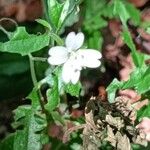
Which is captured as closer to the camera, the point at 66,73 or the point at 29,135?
A: the point at 66,73

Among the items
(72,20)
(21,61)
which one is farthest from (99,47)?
(21,61)

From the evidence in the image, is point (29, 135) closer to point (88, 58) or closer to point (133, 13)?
point (88, 58)

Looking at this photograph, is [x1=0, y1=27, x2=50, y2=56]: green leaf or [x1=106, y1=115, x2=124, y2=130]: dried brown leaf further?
[x1=106, y1=115, x2=124, y2=130]: dried brown leaf

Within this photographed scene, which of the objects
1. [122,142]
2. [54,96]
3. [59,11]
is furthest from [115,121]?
[59,11]

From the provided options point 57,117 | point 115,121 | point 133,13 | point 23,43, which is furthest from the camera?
point 133,13

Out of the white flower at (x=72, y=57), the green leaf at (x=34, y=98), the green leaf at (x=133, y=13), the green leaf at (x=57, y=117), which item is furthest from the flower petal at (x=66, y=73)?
the green leaf at (x=133, y=13)

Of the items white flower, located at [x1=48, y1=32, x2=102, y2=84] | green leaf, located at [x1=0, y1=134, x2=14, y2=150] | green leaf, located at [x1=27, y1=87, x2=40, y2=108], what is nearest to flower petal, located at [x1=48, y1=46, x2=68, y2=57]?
white flower, located at [x1=48, y1=32, x2=102, y2=84]

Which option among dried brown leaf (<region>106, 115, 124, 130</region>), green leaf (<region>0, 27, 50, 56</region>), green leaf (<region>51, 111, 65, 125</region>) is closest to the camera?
green leaf (<region>0, 27, 50, 56</region>)

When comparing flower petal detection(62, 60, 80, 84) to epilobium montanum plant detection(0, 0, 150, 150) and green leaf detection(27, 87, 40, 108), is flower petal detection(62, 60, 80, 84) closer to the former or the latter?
epilobium montanum plant detection(0, 0, 150, 150)
